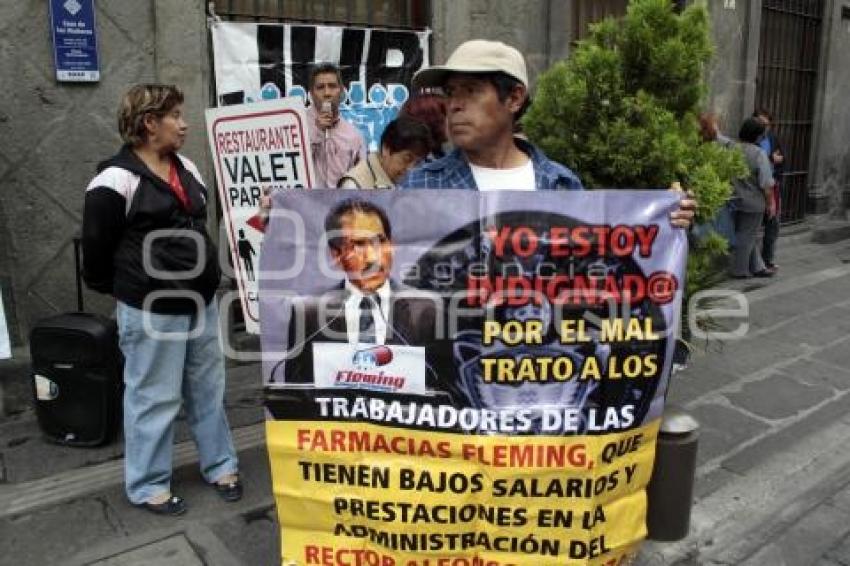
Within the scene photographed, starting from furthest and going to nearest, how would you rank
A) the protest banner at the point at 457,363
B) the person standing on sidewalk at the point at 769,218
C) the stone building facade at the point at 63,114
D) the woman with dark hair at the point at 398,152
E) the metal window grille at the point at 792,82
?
1. the metal window grille at the point at 792,82
2. the person standing on sidewalk at the point at 769,218
3. the stone building facade at the point at 63,114
4. the woman with dark hair at the point at 398,152
5. the protest banner at the point at 457,363

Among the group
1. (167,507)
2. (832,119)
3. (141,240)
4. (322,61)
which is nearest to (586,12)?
(322,61)

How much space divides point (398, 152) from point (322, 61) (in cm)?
263

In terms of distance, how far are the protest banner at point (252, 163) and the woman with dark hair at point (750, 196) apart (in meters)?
6.05

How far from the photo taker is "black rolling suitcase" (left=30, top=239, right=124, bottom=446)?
3939 millimetres

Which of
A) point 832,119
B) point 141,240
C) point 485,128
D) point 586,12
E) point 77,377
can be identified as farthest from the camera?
point 832,119

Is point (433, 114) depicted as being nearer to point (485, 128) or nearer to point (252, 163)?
point (252, 163)

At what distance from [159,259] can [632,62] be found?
223 centimetres

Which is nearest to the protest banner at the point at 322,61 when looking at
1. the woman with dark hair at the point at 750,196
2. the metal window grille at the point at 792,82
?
the woman with dark hair at the point at 750,196

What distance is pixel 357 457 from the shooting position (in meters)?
2.21

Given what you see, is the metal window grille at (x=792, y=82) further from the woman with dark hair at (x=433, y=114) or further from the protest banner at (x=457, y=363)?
the protest banner at (x=457, y=363)

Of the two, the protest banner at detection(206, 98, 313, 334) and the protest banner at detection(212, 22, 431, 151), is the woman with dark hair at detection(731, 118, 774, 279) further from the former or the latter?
the protest banner at detection(206, 98, 313, 334)

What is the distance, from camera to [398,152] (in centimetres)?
333

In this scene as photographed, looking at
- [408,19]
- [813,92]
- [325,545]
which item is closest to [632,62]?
[325,545]

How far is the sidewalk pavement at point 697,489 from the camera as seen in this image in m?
3.21
